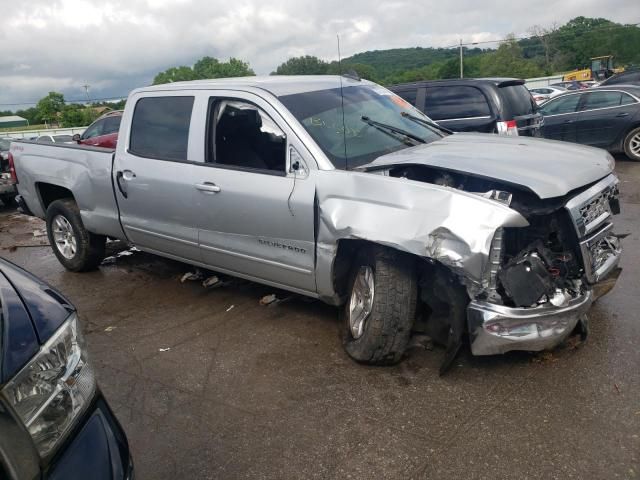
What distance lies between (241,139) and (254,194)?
65 cm

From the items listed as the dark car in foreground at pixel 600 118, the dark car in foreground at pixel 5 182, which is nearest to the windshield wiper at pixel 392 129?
the dark car in foreground at pixel 600 118

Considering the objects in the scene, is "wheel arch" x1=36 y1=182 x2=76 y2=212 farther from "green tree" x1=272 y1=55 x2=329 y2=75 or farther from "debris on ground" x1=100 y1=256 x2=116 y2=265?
"green tree" x1=272 y1=55 x2=329 y2=75

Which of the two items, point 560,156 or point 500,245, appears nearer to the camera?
point 500,245

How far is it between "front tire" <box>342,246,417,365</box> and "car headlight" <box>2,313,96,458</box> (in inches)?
72.1

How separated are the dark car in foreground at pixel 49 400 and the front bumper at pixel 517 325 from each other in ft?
6.33

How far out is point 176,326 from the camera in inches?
172

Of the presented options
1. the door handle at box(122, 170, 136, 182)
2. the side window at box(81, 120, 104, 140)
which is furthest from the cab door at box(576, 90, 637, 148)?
the side window at box(81, 120, 104, 140)

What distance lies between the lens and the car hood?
10.2 feet

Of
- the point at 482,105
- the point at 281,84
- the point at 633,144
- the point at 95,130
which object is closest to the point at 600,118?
the point at 633,144

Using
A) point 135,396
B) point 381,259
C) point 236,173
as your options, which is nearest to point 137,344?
point 135,396

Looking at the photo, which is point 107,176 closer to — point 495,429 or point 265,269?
point 265,269

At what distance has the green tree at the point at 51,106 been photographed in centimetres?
6457

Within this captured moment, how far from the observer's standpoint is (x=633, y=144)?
10531 mm

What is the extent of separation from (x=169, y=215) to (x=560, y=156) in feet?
9.73
